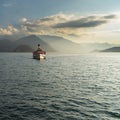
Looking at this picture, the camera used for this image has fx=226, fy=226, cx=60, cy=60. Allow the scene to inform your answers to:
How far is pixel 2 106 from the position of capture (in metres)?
29.2

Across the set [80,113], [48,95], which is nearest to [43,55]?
[48,95]

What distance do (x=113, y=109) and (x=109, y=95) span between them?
29.4ft

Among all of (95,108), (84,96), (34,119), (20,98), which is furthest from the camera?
(84,96)

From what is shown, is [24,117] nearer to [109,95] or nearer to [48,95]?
[48,95]

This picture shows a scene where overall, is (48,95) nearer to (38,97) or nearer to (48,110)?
(38,97)

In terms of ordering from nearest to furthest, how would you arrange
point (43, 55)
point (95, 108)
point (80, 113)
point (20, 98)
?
1. point (80, 113)
2. point (95, 108)
3. point (20, 98)
4. point (43, 55)

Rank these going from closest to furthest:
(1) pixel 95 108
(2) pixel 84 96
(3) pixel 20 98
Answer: (1) pixel 95 108 → (3) pixel 20 98 → (2) pixel 84 96

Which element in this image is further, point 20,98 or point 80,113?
point 20,98

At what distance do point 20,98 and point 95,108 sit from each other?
38.5 ft

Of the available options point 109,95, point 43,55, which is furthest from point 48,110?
point 43,55

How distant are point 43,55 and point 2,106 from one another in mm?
136817

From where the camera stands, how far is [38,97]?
3519 cm

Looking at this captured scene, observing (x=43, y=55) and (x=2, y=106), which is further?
(x=43, y=55)

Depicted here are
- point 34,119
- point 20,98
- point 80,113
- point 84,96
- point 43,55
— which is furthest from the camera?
point 43,55
